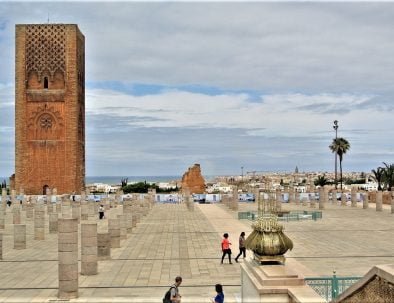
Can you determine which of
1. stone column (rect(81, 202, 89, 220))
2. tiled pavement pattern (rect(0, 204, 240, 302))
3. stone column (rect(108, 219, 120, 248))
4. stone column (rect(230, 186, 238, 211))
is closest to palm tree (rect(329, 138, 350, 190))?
stone column (rect(230, 186, 238, 211))

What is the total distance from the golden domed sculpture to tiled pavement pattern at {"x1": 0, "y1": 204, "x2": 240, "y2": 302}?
318cm

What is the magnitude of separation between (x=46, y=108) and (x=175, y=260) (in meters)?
45.3

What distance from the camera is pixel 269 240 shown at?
24.9 ft

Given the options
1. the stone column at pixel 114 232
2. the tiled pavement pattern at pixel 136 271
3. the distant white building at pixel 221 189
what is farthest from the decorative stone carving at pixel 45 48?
the stone column at pixel 114 232

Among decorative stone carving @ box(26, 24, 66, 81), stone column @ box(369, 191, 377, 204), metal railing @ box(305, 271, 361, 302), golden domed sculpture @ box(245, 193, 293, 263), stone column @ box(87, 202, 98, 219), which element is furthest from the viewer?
decorative stone carving @ box(26, 24, 66, 81)

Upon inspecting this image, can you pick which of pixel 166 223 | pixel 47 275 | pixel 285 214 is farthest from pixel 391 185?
pixel 47 275

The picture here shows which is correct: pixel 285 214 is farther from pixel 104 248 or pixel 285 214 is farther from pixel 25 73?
pixel 25 73

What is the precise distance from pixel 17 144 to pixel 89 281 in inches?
1864

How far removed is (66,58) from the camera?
57438 millimetres

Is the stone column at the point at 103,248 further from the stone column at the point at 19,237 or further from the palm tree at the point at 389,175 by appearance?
the palm tree at the point at 389,175

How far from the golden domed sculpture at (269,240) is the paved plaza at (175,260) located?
1.02 m

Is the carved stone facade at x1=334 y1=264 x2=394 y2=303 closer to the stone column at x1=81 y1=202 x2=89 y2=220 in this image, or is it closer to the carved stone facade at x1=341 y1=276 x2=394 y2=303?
the carved stone facade at x1=341 y1=276 x2=394 y2=303

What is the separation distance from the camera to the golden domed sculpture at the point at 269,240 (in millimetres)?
7617

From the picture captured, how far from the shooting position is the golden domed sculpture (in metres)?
7.62
